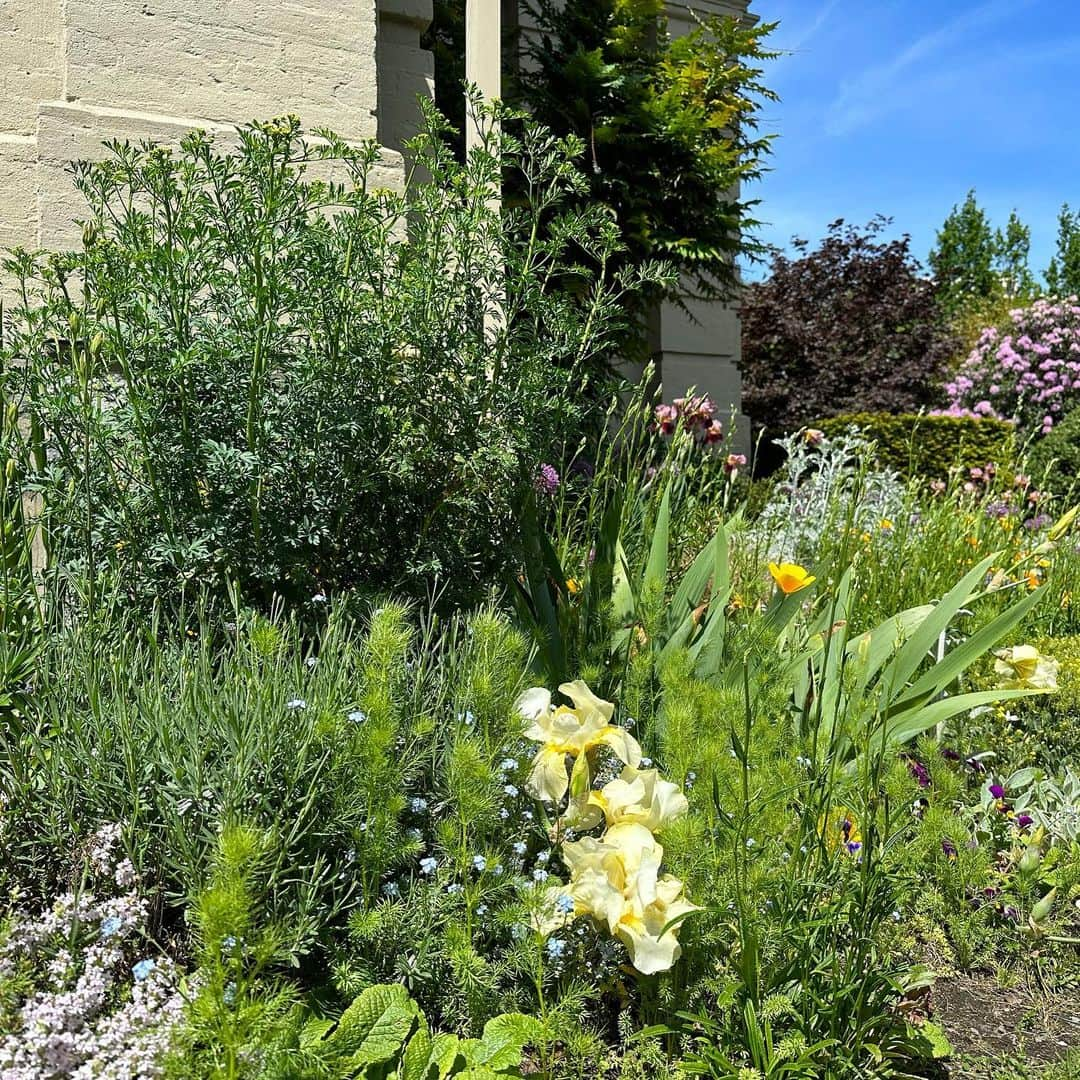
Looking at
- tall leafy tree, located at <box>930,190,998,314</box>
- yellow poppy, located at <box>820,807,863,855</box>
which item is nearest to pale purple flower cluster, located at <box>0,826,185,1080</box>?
yellow poppy, located at <box>820,807,863,855</box>

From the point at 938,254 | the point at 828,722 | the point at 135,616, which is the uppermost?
the point at 938,254

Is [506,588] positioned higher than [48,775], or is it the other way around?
[506,588]

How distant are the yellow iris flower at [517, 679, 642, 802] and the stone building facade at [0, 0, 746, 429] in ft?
10.2

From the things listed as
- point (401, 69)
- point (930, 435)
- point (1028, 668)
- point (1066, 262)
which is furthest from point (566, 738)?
point (1066, 262)

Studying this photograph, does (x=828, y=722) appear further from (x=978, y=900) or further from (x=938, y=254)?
(x=938, y=254)

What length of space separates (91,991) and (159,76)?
152 inches

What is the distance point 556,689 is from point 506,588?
43 cm

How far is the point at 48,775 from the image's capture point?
1699 millimetres

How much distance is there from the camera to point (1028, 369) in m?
13.5

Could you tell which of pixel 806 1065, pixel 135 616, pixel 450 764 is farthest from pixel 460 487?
pixel 806 1065

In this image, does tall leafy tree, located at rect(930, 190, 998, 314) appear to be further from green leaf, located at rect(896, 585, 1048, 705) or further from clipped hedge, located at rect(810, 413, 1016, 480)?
green leaf, located at rect(896, 585, 1048, 705)

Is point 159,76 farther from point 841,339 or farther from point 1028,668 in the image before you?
point 841,339

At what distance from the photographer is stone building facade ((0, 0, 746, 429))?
3830 mm

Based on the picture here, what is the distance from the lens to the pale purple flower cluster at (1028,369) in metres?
13.2
